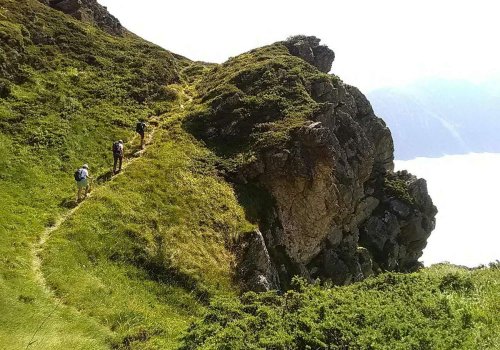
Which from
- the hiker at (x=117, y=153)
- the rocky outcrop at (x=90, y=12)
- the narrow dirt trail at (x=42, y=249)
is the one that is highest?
the rocky outcrop at (x=90, y=12)

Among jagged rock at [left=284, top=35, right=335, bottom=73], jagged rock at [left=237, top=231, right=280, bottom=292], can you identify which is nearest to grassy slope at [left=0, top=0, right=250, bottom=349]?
jagged rock at [left=237, top=231, right=280, bottom=292]

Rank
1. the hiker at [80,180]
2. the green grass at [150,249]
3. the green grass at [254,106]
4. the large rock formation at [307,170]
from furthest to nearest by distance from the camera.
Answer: the green grass at [254,106], the large rock formation at [307,170], the hiker at [80,180], the green grass at [150,249]

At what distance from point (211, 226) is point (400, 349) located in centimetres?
2540

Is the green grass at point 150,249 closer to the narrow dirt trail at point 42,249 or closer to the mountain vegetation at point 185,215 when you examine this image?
the mountain vegetation at point 185,215

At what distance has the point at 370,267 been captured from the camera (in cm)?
5853

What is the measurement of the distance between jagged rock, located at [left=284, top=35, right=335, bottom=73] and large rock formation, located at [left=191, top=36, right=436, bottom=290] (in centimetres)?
250

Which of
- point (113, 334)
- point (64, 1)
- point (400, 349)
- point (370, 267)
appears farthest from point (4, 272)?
point (64, 1)

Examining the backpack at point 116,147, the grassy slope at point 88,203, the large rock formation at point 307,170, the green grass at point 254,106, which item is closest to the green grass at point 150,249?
the grassy slope at point 88,203

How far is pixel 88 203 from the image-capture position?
35.6 meters

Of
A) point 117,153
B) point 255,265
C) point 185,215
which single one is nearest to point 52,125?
point 117,153

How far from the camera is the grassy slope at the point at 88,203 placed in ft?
80.7

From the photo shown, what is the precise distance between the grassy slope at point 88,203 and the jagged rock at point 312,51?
24.9 meters

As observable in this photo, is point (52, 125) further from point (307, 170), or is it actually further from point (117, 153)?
point (307, 170)

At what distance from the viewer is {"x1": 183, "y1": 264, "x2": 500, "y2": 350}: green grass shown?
1616 cm
